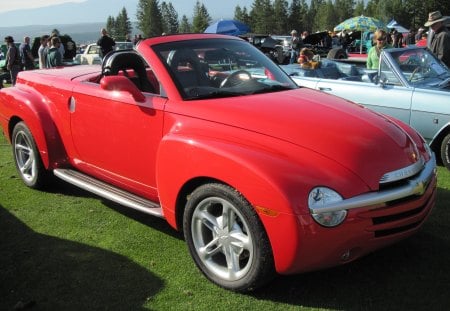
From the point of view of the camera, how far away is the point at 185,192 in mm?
3580

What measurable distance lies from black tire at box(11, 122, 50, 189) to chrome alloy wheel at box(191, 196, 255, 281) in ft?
8.25


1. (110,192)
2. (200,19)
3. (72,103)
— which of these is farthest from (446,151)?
(200,19)

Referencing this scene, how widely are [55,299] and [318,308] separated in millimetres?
1754

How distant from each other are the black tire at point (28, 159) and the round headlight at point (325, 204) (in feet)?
11.1

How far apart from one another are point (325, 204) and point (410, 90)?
4090mm

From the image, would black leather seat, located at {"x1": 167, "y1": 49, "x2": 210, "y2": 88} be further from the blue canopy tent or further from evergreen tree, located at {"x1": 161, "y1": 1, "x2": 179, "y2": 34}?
evergreen tree, located at {"x1": 161, "y1": 1, "x2": 179, "y2": 34}

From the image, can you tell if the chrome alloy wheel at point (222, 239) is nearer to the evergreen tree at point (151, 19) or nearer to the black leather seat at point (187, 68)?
the black leather seat at point (187, 68)

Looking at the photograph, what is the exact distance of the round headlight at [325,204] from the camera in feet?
9.40

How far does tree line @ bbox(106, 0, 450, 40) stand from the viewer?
8919 centimetres

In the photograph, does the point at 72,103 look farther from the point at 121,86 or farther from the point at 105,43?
the point at 105,43

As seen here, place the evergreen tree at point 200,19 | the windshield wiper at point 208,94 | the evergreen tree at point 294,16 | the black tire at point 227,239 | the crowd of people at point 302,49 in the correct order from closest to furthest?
the black tire at point 227,239 < the windshield wiper at point 208,94 < the crowd of people at point 302,49 < the evergreen tree at point 200,19 < the evergreen tree at point 294,16

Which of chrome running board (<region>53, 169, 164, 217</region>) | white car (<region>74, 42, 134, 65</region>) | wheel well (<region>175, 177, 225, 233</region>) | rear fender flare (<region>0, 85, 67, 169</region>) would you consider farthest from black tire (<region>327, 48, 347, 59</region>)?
white car (<region>74, 42, 134, 65</region>)

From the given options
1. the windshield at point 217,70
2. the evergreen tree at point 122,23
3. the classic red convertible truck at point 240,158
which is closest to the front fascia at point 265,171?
the classic red convertible truck at point 240,158

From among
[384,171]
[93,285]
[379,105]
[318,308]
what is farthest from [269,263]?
[379,105]
